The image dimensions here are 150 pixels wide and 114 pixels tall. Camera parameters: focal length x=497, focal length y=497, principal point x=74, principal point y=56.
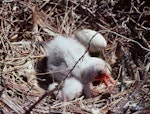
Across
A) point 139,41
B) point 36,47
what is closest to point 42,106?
point 36,47

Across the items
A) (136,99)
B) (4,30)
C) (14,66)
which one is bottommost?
(136,99)

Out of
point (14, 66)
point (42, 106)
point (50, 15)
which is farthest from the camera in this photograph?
point (50, 15)

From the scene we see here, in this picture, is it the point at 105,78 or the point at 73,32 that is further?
the point at 73,32

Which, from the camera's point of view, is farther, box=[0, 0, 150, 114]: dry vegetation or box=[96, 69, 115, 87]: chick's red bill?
box=[96, 69, 115, 87]: chick's red bill

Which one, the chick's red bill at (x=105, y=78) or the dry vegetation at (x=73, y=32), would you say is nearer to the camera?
the dry vegetation at (x=73, y=32)

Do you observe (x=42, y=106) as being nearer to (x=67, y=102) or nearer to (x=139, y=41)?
(x=67, y=102)

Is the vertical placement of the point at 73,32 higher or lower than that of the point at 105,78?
higher

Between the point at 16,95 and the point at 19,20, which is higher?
the point at 19,20

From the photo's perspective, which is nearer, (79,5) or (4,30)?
(4,30)
